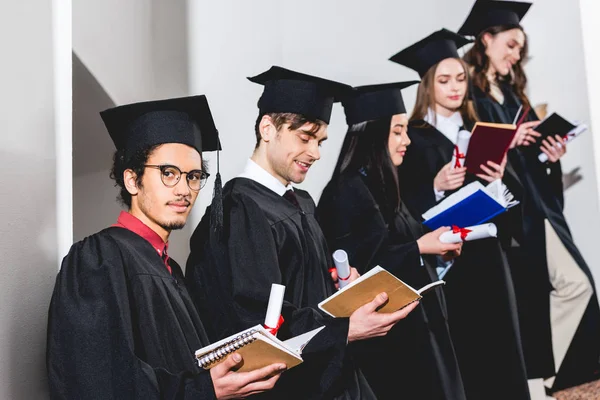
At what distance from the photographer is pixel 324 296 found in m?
A: 2.76

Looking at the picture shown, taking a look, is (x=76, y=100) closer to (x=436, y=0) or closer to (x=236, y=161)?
(x=236, y=161)

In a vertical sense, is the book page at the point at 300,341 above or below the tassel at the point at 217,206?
below

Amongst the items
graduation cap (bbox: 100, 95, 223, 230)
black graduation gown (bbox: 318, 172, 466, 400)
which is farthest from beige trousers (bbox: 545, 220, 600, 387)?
graduation cap (bbox: 100, 95, 223, 230)

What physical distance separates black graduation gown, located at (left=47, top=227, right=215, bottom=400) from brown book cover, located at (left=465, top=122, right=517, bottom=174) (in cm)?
210

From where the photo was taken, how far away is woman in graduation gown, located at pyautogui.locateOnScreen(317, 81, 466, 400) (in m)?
3.37

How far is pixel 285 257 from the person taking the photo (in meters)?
2.67

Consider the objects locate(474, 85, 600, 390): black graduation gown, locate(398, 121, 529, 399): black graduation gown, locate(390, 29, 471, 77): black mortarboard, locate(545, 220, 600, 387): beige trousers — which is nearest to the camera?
locate(398, 121, 529, 399): black graduation gown

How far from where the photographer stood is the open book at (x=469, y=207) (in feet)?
11.0

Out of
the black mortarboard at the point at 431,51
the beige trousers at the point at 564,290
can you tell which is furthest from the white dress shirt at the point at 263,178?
the beige trousers at the point at 564,290

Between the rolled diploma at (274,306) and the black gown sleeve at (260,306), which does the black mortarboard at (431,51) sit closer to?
the black gown sleeve at (260,306)

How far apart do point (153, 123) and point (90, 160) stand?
87cm

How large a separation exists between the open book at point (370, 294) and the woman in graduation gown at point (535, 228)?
2.41m

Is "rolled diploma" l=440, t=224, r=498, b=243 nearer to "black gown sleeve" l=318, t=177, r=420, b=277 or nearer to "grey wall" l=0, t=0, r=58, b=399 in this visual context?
"black gown sleeve" l=318, t=177, r=420, b=277

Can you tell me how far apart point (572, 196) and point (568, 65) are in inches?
36.2
